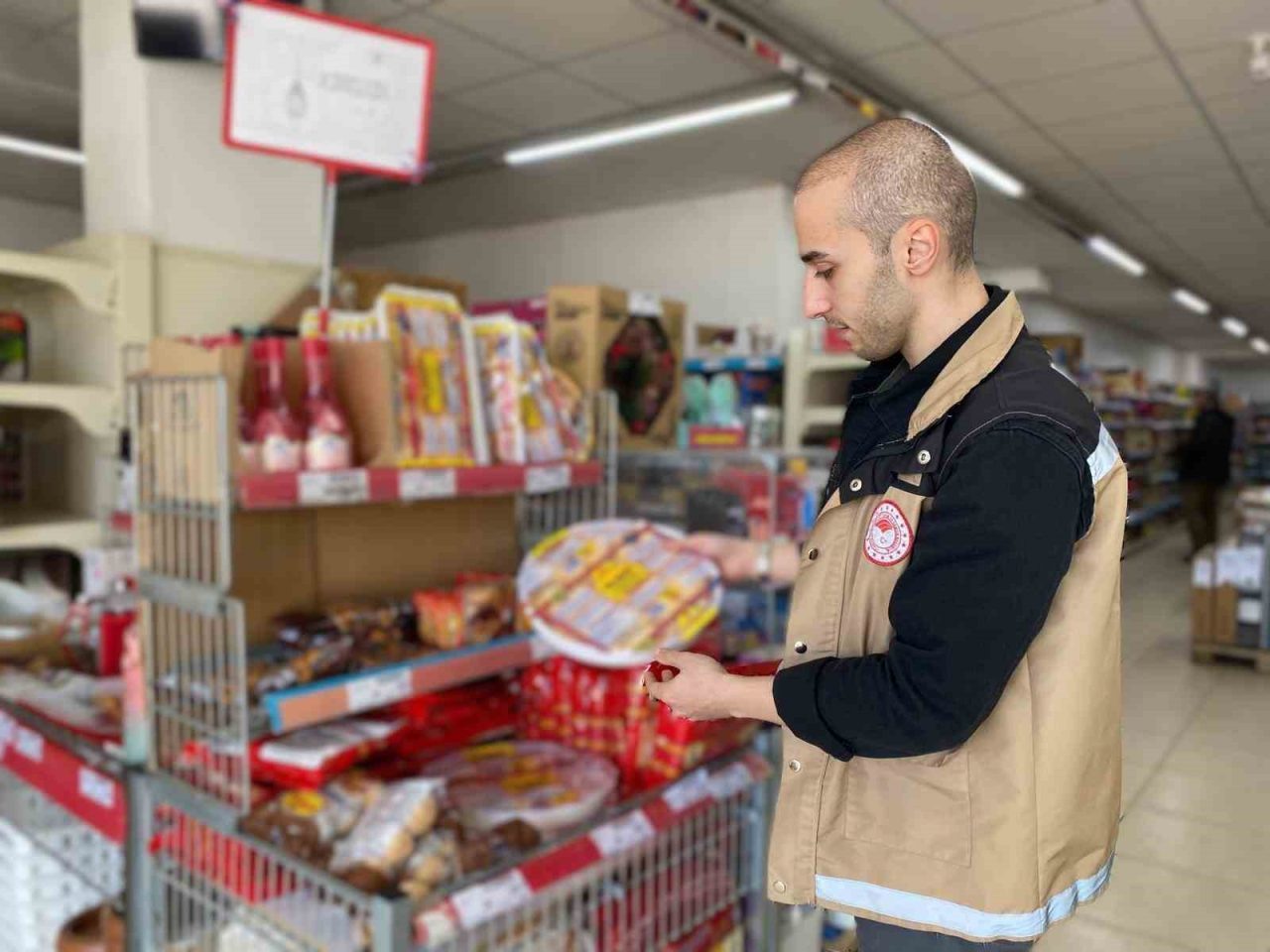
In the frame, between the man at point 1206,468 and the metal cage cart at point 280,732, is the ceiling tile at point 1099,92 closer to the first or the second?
the metal cage cart at point 280,732

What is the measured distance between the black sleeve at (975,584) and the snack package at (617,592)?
127 cm

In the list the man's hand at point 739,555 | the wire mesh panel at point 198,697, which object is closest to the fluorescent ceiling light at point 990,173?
the man's hand at point 739,555

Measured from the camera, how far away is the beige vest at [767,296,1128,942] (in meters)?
0.91

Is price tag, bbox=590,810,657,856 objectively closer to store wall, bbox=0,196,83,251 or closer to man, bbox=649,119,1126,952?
man, bbox=649,119,1126,952

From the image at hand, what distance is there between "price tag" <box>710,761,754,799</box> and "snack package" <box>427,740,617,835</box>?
0.81 ft

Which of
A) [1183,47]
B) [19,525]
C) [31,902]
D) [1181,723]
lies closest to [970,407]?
[31,902]

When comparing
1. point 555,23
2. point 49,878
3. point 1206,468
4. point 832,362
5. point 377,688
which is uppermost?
point 555,23

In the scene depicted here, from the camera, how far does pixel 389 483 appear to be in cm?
199

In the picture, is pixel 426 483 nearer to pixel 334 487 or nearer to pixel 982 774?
pixel 334 487

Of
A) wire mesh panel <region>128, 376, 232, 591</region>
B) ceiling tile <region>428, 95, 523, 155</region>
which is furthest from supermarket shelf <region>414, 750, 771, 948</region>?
ceiling tile <region>428, 95, 523, 155</region>

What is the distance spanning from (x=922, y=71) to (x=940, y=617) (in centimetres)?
478

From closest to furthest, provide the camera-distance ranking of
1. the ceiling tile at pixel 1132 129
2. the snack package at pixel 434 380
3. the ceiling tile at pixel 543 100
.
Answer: the snack package at pixel 434 380 → the ceiling tile at pixel 543 100 → the ceiling tile at pixel 1132 129

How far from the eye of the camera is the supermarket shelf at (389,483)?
1790mm

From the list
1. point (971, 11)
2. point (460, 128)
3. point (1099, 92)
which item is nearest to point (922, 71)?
point (971, 11)
